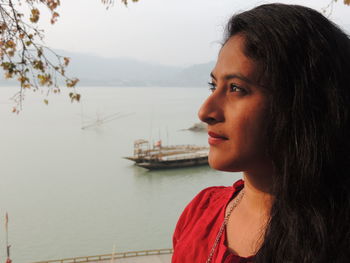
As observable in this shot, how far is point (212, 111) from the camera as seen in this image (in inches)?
37.3

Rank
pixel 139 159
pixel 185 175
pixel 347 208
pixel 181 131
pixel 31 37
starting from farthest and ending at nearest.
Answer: pixel 181 131, pixel 139 159, pixel 185 175, pixel 31 37, pixel 347 208

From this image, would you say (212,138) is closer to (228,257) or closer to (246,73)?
(246,73)

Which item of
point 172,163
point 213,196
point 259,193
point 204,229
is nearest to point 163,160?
point 172,163

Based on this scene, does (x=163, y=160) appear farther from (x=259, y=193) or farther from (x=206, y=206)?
(x=259, y=193)

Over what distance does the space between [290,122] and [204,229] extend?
17.9 inches

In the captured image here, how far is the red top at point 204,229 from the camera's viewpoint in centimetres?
105

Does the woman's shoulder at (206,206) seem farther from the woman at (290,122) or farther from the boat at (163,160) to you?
the boat at (163,160)

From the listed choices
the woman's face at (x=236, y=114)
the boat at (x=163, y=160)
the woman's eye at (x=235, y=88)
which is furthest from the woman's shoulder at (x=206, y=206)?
the boat at (x=163, y=160)

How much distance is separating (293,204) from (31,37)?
7.54 feet

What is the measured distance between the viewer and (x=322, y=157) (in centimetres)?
87

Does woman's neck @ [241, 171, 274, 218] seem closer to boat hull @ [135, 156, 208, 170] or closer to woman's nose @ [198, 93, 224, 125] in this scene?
woman's nose @ [198, 93, 224, 125]

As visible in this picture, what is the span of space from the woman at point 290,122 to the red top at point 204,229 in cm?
9

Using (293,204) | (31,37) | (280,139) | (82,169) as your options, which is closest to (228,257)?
(293,204)

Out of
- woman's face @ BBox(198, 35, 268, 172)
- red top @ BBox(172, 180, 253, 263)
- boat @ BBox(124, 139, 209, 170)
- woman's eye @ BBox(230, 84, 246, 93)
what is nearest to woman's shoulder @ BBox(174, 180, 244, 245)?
red top @ BBox(172, 180, 253, 263)
